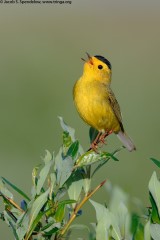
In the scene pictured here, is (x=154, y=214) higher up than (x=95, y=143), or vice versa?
(x=95, y=143)

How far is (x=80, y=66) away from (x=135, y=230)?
1459 cm

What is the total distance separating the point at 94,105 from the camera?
4.88 meters

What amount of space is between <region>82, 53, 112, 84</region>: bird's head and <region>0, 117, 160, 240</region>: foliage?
322 cm

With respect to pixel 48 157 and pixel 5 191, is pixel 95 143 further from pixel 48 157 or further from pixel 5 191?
pixel 5 191

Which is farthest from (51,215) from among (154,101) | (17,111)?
(154,101)

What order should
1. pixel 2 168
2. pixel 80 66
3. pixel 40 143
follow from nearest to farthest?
1. pixel 2 168
2. pixel 40 143
3. pixel 80 66

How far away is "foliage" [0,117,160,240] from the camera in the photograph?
1806 millimetres

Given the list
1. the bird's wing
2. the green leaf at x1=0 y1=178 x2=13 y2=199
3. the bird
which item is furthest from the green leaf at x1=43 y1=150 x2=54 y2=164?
the bird's wing

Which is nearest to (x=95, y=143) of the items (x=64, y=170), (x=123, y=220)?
(x=64, y=170)

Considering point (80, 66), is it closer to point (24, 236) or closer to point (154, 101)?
point (154, 101)

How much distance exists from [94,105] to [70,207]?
9.42 feet

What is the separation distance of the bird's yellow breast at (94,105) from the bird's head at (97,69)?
0.48ft

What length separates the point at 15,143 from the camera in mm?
11281

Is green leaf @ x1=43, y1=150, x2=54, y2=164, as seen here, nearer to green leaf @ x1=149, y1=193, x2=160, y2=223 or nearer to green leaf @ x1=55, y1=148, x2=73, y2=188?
green leaf @ x1=55, y1=148, x2=73, y2=188
